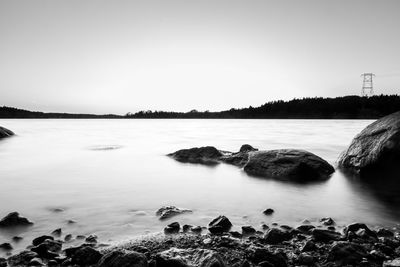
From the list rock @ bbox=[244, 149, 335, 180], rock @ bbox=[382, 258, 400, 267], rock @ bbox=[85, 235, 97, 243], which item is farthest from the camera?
rock @ bbox=[244, 149, 335, 180]

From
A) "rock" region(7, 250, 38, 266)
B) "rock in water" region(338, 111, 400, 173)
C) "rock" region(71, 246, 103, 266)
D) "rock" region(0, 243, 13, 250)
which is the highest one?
"rock in water" region(338, 111, 400, 173)

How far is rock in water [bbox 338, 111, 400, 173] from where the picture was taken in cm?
1003

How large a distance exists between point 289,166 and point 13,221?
838 cm

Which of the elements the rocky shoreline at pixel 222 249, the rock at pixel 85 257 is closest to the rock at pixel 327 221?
the rocky shoreline at pixel 222 249

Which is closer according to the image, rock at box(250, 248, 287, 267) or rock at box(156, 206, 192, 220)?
rock at box(250, 248, 287, 267)

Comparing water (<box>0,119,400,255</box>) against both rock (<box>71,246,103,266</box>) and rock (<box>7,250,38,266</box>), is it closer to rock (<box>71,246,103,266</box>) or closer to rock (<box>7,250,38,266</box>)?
Result: rock (<box>7,250,38,266</box>)

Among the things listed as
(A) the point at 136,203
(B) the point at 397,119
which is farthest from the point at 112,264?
(B) the point at 397,119

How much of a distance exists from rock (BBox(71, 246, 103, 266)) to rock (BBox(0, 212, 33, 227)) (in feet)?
7.80

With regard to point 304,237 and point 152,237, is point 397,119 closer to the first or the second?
point 304,237

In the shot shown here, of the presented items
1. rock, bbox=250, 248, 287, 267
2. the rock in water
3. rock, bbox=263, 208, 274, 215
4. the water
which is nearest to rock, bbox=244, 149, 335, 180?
the water

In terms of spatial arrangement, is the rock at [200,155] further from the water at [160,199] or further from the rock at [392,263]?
the rock at [392,263]

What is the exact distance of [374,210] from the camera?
7074mm

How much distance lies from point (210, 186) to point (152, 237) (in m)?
4.79

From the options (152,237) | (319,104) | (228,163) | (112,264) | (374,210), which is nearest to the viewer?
(112,264)
